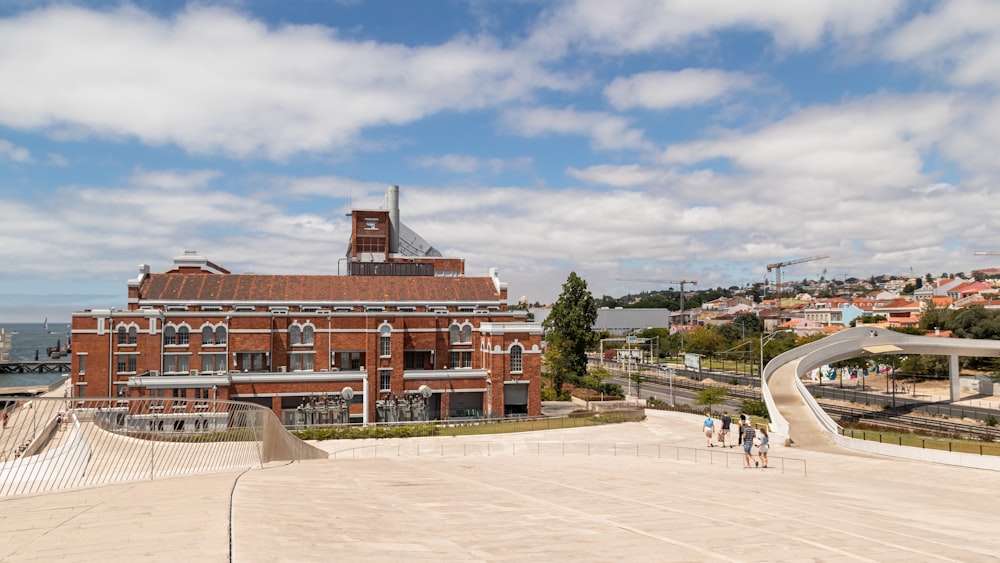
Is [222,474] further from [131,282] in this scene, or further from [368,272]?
[368,272]

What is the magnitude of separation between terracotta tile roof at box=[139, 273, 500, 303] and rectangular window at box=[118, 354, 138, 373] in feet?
19.8

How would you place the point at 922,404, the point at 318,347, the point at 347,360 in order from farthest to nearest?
the point at 922,404 → the point at 347,360 → the point at 318,347

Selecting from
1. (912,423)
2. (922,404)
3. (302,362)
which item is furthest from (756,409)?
(302,362)

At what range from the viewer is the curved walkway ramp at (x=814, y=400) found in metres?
34.8

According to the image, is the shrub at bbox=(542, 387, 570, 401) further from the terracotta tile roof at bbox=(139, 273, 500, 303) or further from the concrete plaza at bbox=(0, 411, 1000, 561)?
the concrete plaza at bbox=(0, 411, 1000, 561)

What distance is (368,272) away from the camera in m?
89.4

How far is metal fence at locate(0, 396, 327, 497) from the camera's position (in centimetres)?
1420

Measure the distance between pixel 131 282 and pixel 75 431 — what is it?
5153cm

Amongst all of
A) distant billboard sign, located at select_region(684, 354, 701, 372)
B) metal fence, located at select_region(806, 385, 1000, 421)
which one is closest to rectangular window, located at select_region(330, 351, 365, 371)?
distant billboard sign, located at select_region(684, 354, 701, 372)

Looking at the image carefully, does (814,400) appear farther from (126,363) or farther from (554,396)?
(126,363)

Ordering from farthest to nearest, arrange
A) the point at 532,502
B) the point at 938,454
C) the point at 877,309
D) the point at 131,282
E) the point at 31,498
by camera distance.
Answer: the point at 877,309 < the point at 131,282 < the point at 938,454 < the point at 532,502 < the point at 31,498

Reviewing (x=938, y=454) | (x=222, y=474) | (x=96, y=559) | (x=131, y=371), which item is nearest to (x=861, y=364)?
(x=938, y=454)

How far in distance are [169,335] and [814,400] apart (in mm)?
54017

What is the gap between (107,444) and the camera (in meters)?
16.9
